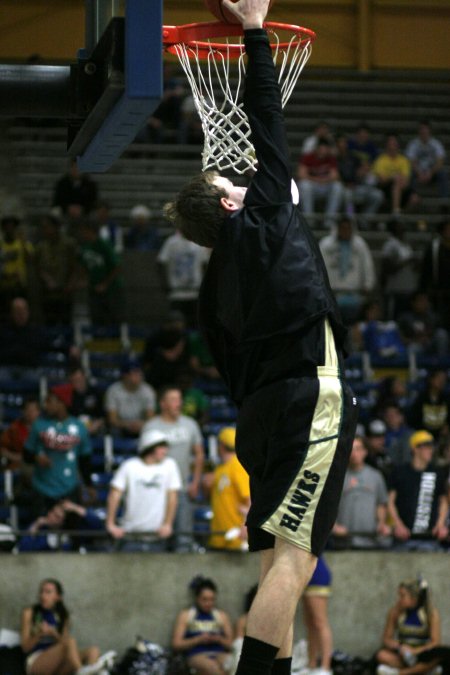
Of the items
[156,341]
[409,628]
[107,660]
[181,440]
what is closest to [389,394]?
[156,341]

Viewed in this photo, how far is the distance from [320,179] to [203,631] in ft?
24.5

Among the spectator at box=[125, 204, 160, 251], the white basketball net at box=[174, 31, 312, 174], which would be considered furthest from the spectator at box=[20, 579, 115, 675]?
the white basketball net at box=[174, 31, 312, 174]

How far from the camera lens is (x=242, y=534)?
1190 centimetres

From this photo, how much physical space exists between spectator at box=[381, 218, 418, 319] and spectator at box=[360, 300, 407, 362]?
755 mm

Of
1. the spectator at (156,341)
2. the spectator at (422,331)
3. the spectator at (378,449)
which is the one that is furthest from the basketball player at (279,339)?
the spectator at (422,331)

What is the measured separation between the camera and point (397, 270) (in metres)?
17.1

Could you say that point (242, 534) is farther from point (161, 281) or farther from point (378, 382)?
point (161, 281)

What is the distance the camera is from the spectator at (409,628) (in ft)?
38.7

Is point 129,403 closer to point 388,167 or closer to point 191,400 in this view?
point 191,400

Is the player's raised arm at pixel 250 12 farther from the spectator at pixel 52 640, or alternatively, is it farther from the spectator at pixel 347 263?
the spectator at pixel 347 263

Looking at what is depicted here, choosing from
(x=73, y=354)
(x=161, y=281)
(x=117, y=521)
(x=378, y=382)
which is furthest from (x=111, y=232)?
(x=117, y=521)

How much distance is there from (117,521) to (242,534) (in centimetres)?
134

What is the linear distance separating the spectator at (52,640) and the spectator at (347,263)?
5.88m

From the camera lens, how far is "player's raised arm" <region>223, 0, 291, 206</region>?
4.52 metres
